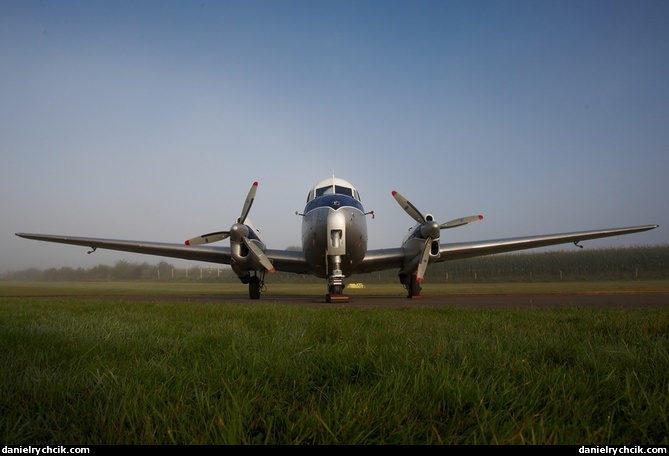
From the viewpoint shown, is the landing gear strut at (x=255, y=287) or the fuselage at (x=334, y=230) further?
the landing gear strut at (x=255, y=287)

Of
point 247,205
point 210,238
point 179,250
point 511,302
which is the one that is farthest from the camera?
point 179,250

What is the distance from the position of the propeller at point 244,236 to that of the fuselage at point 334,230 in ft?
5.91

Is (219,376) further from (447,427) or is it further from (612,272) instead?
(612,272)

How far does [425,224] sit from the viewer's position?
15.9 metres

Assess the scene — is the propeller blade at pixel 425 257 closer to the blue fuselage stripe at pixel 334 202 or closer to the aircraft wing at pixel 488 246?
the aircraft wing at pixel 488 246

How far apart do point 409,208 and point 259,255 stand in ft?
21.0

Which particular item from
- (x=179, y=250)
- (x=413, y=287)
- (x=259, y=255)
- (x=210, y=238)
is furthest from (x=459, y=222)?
(x=179, y=250)

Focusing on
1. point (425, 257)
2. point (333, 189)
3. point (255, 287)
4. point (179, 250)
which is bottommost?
point (255, 287)

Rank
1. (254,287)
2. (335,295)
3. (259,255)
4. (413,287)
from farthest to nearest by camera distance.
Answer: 1. (254,287)
2. (413,287)
3. (259,255)
4. (335,295)

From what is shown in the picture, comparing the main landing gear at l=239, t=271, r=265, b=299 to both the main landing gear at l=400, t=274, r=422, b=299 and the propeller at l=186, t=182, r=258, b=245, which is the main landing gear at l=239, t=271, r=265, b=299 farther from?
the main landing gear at l=400, t=274, r=422, b=299

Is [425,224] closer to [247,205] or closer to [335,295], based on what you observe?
[335,295]

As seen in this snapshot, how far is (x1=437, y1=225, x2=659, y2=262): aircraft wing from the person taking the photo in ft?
56.7

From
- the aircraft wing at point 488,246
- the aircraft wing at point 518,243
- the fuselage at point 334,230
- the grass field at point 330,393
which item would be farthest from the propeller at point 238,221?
the grass field at point 330,393

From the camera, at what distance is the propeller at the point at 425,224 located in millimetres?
15547
